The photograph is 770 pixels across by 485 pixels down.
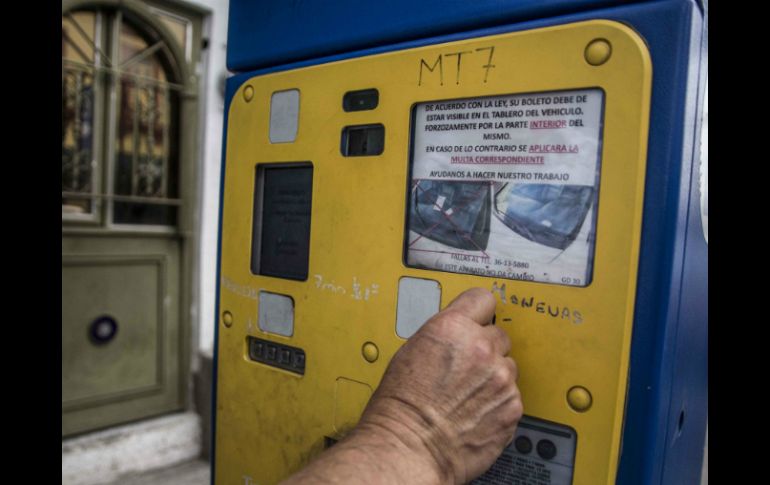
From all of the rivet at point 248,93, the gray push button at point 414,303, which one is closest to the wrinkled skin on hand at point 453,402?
the gray push button at point 414,303

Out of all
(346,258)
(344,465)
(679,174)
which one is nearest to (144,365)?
(346,258)

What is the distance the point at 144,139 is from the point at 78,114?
34cm

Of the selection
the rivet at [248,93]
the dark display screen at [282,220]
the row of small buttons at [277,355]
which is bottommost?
the row of small buttons at [277,355]

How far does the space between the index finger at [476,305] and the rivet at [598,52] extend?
393 mm

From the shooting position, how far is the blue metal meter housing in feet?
2.78

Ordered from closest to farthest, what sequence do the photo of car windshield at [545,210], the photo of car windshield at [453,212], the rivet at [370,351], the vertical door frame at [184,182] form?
1. the photo of car windshield at [545,210]
2. the photo of car windshield at [453,212]
3. the rivet at [370,351]
4. the vertical door frame at [184,182]

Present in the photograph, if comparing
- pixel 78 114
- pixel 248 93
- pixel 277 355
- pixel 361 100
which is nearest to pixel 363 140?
pixel 361 100

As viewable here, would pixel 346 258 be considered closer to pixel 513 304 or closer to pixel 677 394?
pixel 513 304

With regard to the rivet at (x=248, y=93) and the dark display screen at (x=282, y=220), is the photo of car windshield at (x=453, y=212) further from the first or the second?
the rivet at (x=248, y=93)

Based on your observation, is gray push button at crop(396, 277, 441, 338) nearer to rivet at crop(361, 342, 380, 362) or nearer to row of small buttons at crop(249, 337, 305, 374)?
rivet at crop(361, 342, 380, 362)

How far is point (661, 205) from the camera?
0.85 m

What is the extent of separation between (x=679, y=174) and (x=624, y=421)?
372 mm

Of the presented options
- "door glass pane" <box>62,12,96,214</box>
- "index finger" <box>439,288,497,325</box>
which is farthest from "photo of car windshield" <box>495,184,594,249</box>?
"door glass pane" <box>62,12,96,214</box>

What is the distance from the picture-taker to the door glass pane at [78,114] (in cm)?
288
